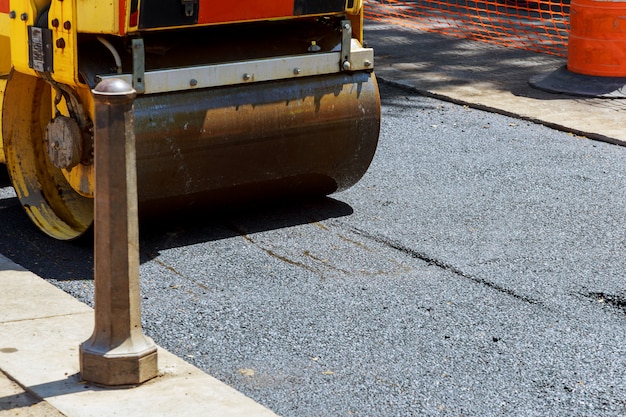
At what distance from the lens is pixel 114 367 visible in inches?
153

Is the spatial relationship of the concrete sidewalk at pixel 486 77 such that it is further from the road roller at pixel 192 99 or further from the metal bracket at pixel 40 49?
the metal bracket at pixel 40 49

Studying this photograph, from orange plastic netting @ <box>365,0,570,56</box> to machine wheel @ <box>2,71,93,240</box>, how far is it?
6796mm

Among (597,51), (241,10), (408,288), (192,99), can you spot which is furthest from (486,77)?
(408,288)

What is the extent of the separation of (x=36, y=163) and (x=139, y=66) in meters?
1.13

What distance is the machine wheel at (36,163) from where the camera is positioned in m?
5.79

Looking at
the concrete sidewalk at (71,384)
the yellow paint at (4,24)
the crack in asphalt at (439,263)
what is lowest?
the concrete sidewalk at (71,384)

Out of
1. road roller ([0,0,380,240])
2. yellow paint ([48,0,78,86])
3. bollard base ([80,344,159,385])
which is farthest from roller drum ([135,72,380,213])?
bollard base ([80,344,159,385])

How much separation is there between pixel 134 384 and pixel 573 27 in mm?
6963

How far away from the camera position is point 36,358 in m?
4.12

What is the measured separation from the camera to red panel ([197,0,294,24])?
5.27 metres

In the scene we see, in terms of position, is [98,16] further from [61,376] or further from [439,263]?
[439,263]

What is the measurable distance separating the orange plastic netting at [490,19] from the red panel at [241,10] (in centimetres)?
638

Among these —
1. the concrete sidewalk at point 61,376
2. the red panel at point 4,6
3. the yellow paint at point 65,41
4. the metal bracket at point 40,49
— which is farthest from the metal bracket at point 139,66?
the concrete sidewalk at point 61,376

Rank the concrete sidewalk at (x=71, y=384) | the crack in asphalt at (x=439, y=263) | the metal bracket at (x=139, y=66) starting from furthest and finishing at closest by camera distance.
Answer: the metal bracket at (x=139, y=66) → the crack in asphalt at (x=439, y=263) → the concrete sidewalk at (x=71, y=384)
